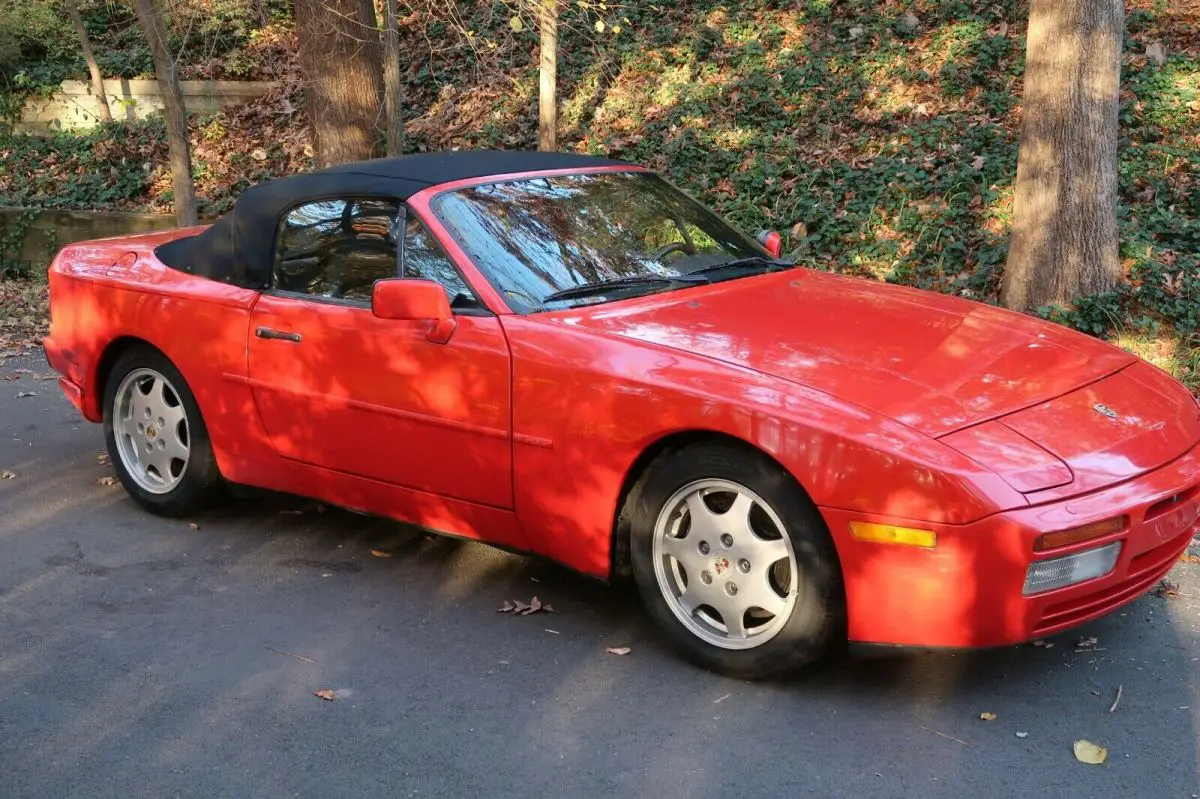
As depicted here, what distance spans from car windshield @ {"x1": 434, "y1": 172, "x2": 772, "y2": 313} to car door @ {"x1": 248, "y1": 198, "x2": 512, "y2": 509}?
16 centimetres

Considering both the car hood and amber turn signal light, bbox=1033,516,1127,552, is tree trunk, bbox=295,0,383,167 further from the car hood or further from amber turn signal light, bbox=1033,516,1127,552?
amber turn signal light, bbox=1033,516,1127,552

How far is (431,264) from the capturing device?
454 centimetres

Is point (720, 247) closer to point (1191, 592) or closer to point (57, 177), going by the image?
point (1191, 592)

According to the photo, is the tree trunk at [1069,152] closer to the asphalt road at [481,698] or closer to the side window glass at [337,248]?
the asphalt road at [481,698]

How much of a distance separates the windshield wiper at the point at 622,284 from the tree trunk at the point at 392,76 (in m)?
6.69

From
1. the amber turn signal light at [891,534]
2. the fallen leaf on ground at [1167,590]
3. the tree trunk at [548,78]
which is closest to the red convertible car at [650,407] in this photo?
the amber turn signal light at [891,534]

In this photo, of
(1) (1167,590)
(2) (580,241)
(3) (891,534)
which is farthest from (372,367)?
(1) (1167,590)

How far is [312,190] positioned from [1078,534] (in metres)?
3.25

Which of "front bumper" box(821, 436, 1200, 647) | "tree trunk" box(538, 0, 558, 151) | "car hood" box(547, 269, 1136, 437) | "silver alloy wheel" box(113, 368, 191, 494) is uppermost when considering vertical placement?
"tree trunk" box(538, 0, 558, 151)

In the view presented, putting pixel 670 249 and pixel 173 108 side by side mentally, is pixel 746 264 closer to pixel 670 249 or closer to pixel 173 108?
pixel 670 249

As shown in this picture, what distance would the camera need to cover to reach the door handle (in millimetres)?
4850

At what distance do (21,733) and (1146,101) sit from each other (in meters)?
9.52

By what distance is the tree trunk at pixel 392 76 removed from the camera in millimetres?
10641

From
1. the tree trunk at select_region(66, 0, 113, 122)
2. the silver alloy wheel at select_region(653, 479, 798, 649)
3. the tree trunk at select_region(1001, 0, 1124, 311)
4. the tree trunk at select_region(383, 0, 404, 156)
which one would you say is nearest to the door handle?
the silver alloy wheel at select_region(653, 479, 798, 649)
